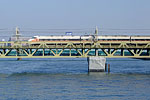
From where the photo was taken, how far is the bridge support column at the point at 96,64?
8775 centimetres

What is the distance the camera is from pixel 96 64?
88312mm

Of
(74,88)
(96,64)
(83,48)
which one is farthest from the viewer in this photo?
(83,48)

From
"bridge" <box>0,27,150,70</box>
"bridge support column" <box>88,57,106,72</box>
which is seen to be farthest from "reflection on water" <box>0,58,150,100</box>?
"bridge" <box>0,27,150,70</box>

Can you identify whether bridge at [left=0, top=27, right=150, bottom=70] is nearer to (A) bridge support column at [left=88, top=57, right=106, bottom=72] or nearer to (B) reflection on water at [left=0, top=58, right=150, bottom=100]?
(A) bridge support column at [left=88, top=57, right=106, bottom=72]

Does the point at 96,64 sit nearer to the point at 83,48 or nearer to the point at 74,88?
the point at 83,48

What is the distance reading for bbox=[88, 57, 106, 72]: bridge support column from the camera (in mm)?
87750

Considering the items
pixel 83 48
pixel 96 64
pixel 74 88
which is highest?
pixel 83 48

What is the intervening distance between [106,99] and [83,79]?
22.4 metres

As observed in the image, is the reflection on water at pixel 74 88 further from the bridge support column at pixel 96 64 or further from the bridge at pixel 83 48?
the bridge at pixel 83 48

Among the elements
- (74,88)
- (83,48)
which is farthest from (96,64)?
(74,88)

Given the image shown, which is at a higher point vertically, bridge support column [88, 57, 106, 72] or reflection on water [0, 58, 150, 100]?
bridge support column [88, 57, 106, 72]

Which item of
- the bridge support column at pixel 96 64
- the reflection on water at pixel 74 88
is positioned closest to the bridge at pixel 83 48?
the bridge support column at pixel 96 64

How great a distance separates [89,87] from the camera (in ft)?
210

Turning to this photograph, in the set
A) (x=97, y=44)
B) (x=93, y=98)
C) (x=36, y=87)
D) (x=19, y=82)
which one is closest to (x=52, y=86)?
(x=36, y=87)
